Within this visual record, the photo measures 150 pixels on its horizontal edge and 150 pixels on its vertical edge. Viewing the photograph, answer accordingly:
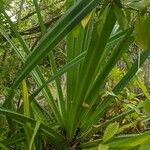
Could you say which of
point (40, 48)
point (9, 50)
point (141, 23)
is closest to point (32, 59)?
point (40, 48)

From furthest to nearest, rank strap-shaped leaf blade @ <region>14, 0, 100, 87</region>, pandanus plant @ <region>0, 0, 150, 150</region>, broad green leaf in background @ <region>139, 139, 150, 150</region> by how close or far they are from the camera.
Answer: pandanus plant @ <region>0, 0, 150, 150</region> → strap-shaped leaf blade @ <region>14, 0, 100, 87</region> → broad green leaf in background @ <region>139, 139, 150, 150</region>

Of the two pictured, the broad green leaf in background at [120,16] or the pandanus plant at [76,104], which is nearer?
the broad green leaf in background at [120,16]

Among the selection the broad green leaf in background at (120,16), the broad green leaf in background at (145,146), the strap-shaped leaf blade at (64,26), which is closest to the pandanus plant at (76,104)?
the strap-shaped leaf blade at (64,26)

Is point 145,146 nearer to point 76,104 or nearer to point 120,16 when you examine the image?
point 120,16

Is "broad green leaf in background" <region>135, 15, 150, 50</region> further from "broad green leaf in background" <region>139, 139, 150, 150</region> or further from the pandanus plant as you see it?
the pandanus plant

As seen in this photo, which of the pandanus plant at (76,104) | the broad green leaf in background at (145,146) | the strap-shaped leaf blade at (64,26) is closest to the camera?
the broad green leaf in background at (145,146)

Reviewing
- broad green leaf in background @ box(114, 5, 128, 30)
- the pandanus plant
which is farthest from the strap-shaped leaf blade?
the pandanus plant

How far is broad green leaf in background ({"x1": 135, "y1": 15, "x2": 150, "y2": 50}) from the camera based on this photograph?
500 mm

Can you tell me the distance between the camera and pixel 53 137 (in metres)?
1.25

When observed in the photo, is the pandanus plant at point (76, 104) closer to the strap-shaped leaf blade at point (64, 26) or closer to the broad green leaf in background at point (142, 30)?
the strap-shaped leaf blade at point (64, 26)

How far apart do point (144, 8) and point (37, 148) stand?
845 mm

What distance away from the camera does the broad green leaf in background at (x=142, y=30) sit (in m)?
0.50

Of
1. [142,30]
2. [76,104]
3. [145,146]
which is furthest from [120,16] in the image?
[76,104]

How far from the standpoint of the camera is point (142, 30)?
50 centimetres
